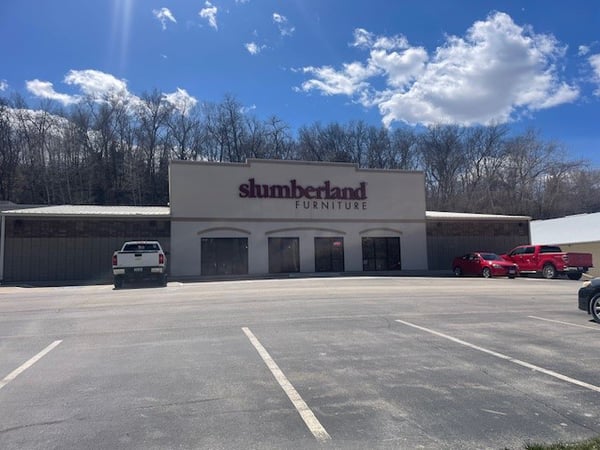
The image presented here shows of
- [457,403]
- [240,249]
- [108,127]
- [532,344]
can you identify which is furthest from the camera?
[108,127]

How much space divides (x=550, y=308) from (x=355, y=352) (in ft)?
25.7

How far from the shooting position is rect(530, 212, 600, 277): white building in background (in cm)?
3378

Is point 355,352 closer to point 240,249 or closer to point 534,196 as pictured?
point 240,249

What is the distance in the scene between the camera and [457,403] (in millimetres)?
5180

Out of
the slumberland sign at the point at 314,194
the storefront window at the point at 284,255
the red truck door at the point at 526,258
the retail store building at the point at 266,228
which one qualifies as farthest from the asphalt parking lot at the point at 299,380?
the slumberland sign at the point at 314,194

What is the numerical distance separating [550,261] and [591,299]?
59.9ft

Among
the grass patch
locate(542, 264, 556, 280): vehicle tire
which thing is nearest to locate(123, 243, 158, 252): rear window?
the grass patch

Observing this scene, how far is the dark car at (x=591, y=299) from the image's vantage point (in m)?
10.6

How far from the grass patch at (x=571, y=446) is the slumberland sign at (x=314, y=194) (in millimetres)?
27329

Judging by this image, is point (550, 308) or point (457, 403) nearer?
point (457, 403)

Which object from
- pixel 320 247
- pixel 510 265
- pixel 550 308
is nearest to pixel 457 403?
pixel 550 308

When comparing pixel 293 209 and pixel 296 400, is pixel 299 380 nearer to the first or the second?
pixel 296 400

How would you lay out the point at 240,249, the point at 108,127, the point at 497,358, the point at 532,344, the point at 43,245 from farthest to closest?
the point at 108,127
the point at 240,249
the point at 43,245
the point at 532,344
the point at 497,358

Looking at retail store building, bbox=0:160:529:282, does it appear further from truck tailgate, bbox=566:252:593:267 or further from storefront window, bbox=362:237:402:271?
truck tailgate, bbox=566:252:593:267
